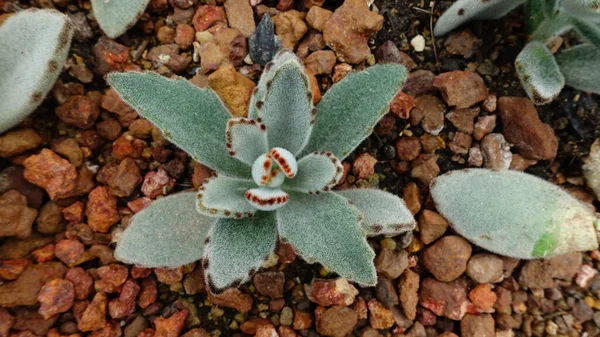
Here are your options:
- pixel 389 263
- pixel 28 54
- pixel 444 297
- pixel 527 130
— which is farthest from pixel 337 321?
pixel 28 54

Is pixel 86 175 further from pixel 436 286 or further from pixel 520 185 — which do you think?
pixel 520 185

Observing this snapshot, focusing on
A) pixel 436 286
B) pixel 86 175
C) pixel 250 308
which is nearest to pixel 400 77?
pixel 436 286

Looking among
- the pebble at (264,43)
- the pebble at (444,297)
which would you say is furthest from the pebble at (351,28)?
the pebble at (444,297)

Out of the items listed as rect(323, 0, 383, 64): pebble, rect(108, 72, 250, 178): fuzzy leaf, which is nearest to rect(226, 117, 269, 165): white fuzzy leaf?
rect(108, 72, 250, 178): fuzzy leaf

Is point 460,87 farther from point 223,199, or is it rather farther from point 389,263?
point 223,199

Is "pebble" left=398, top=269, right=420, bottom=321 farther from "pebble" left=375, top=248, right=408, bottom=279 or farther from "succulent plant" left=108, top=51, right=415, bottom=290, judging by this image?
"succulent plant" left=108, top=51, right=415, bottom=290

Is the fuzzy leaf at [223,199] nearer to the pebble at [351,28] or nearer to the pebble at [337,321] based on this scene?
the pebble at [337,321]
